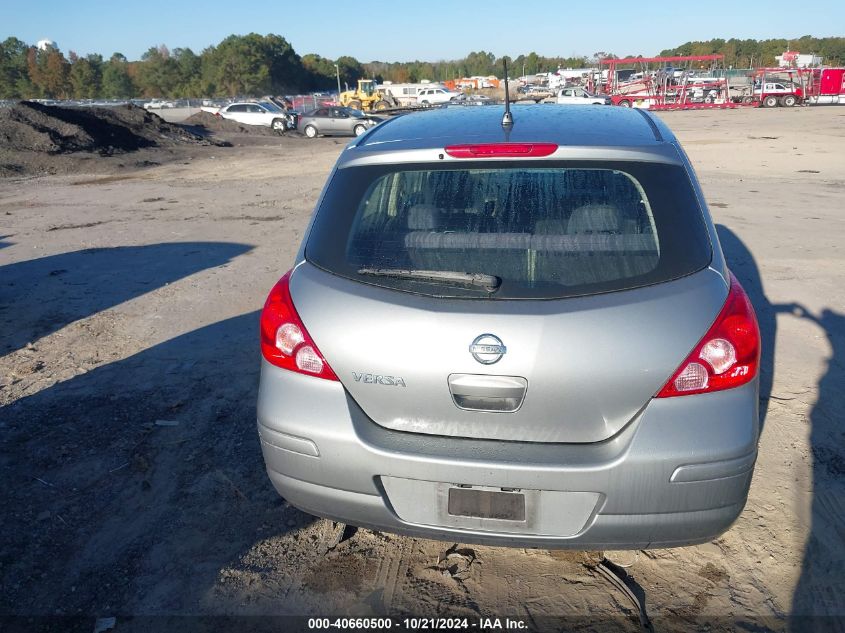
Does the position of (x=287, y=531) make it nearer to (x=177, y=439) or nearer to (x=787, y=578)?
(x=177, y=439)

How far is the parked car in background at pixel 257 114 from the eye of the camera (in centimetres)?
3644

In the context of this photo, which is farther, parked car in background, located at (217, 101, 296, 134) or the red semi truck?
the red semi truck

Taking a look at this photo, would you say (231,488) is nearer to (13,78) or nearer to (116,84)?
(13,78)

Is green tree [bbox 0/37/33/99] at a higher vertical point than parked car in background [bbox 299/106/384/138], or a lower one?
higher

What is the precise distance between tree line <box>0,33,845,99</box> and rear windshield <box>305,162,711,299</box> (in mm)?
74868

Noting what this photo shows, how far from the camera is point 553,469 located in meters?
2.24

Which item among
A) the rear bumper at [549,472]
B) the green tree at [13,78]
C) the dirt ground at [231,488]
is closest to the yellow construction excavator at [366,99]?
the dirt ground at [231,488]

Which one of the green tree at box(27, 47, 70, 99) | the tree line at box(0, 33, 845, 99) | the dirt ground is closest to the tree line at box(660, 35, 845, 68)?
the tree line at box(0, 33, 845, 99)

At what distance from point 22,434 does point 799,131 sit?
2963cm

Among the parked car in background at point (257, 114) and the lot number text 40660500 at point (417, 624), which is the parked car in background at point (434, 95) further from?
the lot number text 40660500 at point (417, 624)

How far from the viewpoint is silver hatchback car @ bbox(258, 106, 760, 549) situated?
2234 millimetres

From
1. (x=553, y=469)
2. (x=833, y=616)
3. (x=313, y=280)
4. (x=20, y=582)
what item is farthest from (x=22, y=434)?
(x=833, y=616)

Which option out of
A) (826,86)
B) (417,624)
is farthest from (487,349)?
(826,86)

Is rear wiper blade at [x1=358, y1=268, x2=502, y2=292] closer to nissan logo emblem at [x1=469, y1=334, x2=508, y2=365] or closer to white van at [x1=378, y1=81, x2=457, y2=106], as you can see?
nissan logo emblem at [x1=469, y1=334, x2=508, y2=365]
